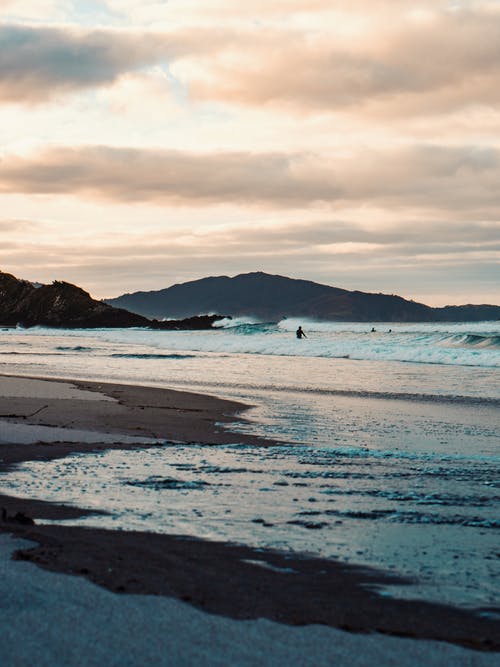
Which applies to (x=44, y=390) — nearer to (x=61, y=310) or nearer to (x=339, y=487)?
(x=339, y=487)

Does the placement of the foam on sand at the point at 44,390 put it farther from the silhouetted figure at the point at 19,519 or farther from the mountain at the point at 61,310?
the mountain at the point at 61,310

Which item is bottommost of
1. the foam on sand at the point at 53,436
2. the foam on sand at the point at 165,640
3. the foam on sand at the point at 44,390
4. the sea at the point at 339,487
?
the foam on sand at the point at 44,390

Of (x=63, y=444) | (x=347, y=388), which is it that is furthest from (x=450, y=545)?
(x=347, y=388)

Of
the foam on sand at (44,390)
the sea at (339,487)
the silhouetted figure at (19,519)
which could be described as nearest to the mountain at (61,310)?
the foam on sand at (44,390)

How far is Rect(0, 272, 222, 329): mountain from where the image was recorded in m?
109

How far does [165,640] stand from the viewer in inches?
121

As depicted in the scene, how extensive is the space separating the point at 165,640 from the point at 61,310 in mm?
119731

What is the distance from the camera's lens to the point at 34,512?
214 inches

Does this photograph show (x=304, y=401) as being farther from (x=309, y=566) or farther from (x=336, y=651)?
(x=336, y=651)

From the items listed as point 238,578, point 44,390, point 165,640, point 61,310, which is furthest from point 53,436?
point 61,310

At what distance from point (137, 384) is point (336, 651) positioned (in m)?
16.9

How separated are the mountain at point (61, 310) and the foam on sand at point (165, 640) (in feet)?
314

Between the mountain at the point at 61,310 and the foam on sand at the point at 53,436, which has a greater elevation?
the mountain at the point at 61,310

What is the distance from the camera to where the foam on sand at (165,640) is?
2.91 metres
